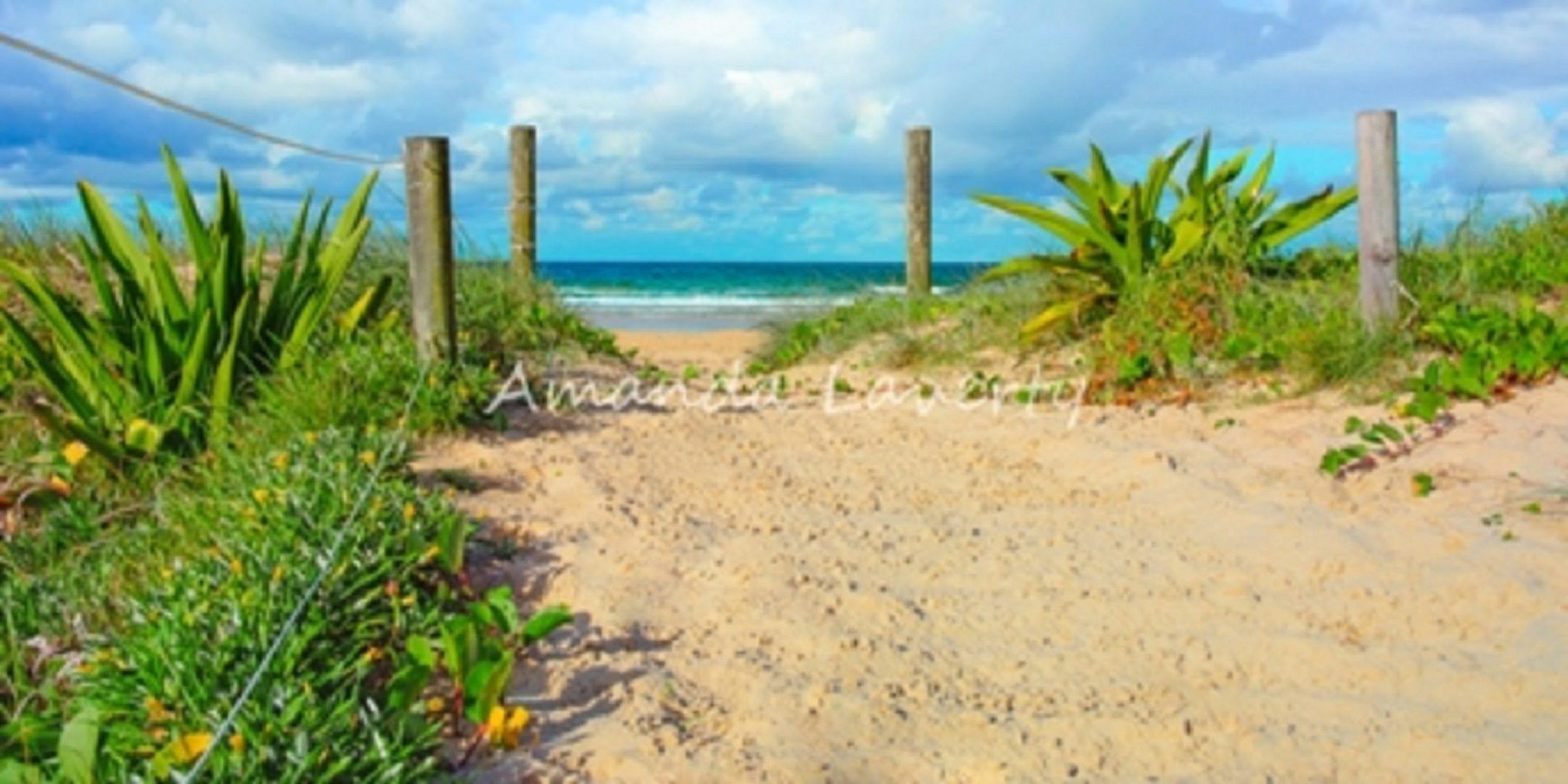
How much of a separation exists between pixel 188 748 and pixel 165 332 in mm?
3006

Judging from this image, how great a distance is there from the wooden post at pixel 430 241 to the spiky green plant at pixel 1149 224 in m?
3.19

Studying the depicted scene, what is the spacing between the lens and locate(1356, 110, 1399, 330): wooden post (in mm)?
6668

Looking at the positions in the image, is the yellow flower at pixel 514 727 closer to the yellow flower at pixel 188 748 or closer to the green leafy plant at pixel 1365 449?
the yellow flower at pixel 188 748

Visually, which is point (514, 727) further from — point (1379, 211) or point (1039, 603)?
point (1379, 211)

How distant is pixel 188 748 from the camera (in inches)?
101

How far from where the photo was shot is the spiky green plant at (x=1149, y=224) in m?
7.38

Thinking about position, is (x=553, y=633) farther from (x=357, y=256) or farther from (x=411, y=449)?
(x=357, y=256)

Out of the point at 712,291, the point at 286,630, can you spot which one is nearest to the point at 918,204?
the point at 286,630

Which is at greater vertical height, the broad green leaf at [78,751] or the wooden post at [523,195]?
the wooden post at [523,195]

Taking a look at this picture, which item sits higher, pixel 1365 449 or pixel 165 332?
pixel 165 332

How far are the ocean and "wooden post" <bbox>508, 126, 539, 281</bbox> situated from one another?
278 mm

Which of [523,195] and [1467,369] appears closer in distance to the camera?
[1467,369]

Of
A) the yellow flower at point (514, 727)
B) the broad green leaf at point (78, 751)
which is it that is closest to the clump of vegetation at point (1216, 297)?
the yellow flower at point (514, 727)

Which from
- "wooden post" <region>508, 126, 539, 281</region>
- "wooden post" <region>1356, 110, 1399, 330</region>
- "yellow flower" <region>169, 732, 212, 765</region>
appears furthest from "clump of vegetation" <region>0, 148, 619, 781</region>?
"wooden post" <region>1356, 110, 1399, 330</region>
